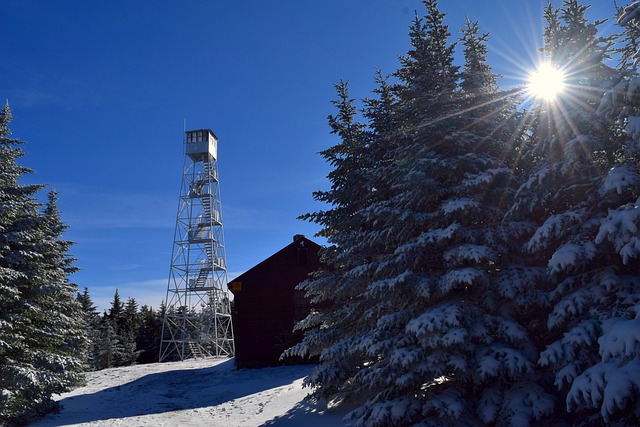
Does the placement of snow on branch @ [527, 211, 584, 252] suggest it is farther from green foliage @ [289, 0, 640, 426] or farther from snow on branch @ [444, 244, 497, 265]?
snow on branch @ [444, 244, 497, 265]

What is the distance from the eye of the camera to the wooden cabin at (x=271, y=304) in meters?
23.3

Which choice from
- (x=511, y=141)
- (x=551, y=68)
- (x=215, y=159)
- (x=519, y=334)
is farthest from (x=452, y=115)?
(x=215, y=159)

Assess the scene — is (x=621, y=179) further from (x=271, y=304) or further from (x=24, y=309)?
(x=271, y=304)

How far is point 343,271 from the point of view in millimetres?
12781

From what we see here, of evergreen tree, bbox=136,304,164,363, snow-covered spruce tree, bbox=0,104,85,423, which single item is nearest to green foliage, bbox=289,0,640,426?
snow-covered spruce tree, bbox=0,104,85,423

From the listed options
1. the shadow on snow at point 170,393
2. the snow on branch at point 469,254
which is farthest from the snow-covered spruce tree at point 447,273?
the shadow on snow at point 170,393

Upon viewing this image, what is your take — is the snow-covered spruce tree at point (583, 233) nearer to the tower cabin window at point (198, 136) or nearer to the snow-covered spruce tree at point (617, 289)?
the snow-covered spruce tree at point (617, 289)

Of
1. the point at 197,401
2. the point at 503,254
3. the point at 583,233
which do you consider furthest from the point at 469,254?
the point at 197,401

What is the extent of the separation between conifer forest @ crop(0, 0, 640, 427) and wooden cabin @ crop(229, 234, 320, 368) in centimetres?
1086

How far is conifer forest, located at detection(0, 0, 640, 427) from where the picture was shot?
20.7ft

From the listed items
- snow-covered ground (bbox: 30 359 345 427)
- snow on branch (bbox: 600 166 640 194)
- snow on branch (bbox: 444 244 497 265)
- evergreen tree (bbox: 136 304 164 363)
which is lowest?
snow-covered ground (bbox: 30 359 345 427)

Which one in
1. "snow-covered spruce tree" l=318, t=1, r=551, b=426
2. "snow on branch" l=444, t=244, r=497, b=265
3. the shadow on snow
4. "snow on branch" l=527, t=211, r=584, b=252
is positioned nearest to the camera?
"snow on branch" l=527, t=211, r=584, b=252

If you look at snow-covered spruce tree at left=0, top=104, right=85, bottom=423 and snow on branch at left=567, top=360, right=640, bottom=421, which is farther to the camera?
snow-covered spruce tree at left=0, top=104, right=85, bottom=423

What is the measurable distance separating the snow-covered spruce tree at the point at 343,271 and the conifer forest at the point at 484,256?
64 mm
